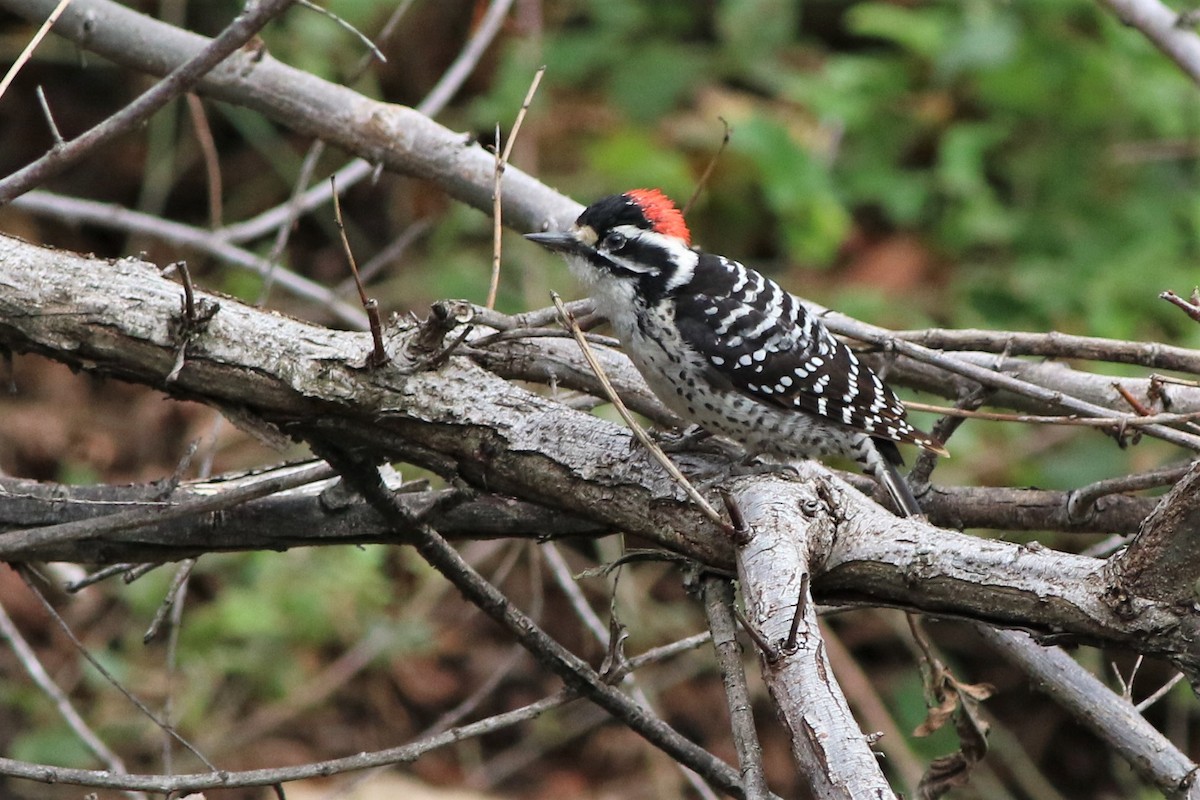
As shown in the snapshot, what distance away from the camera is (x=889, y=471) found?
12.3 feet

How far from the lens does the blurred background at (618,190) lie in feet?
18.9

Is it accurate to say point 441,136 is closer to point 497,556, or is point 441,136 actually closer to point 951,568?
point 951,568

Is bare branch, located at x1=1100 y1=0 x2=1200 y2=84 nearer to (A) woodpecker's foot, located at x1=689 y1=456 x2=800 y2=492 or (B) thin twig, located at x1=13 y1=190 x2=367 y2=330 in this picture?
(A) woodpecker's foot, located at x1=689 y1=456 x2=800 y2=492

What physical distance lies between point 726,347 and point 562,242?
1.86 feet

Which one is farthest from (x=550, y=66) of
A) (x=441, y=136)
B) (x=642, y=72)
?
(x=441, y=136)

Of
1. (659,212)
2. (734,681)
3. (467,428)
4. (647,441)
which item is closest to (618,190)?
(659,212)

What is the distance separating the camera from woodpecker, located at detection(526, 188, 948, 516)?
360 cm

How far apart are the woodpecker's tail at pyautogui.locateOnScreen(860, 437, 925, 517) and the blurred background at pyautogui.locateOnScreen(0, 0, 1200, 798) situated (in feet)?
5.94

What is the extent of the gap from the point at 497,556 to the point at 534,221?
2519mm

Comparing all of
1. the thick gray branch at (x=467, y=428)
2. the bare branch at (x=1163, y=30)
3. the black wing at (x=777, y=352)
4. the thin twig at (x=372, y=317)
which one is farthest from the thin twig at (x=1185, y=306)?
the bare branch at (x=1163, y=30)

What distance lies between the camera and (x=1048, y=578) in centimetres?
254

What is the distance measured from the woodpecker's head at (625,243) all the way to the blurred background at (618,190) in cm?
189

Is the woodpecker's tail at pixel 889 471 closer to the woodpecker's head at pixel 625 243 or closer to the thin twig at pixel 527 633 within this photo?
the woodpecker's head at pixel 625 243

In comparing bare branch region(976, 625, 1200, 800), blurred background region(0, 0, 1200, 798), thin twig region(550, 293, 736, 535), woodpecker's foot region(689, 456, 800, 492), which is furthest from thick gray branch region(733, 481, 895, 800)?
blurred background region(0, 0, 1200, 798)
